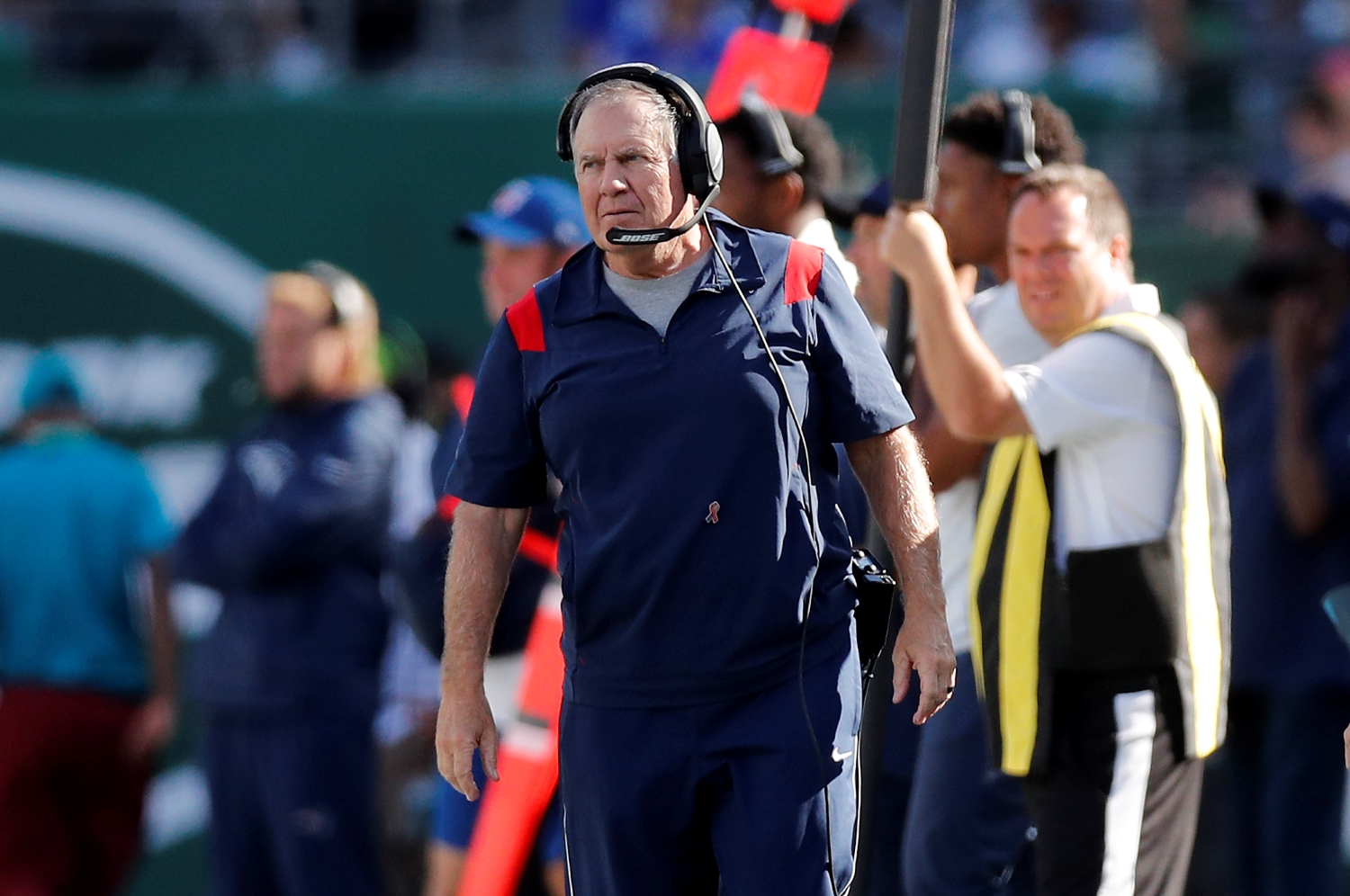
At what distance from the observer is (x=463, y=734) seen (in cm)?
323

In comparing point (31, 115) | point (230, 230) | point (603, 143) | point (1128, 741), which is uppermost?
point (31, 115)

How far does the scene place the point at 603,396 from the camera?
3.11 m

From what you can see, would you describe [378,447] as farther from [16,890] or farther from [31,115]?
[31,115]

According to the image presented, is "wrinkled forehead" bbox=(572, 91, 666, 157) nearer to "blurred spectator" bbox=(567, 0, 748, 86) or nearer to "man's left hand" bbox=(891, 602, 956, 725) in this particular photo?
"man's left hand" bbox=(891, 602, 956, 725)

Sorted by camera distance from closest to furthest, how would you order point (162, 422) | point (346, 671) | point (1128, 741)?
point (1128, 741) < point (346, 671) < point (162, 422)

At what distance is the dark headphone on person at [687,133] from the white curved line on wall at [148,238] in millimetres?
5006

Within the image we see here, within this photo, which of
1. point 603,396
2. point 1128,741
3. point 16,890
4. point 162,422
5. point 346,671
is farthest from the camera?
point 162,422

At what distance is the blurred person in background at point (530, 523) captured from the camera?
479 centimetres

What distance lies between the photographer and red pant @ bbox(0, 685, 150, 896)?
655 centimetres

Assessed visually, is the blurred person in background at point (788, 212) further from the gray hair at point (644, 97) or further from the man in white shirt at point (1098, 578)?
the gray hair at point (644, 97)

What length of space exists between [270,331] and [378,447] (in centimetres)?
50

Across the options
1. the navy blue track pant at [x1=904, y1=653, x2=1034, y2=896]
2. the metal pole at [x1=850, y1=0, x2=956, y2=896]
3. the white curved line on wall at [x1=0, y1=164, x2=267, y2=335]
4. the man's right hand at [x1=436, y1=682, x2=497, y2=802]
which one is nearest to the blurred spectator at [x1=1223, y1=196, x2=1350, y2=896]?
the navy blue track pant at [x1=904, y1=653, x2=1034, y2=896]

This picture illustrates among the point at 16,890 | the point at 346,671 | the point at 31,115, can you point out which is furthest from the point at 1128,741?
the point at 31,115

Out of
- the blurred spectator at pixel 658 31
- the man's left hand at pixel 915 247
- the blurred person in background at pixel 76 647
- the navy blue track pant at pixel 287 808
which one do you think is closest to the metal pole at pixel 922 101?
the man's left hand at pixel 915 247
